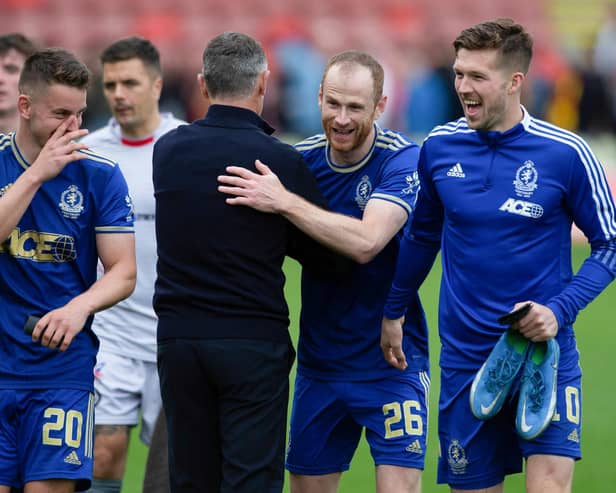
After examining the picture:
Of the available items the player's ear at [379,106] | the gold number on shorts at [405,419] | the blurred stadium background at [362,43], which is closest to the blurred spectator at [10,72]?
the player's ear at [379,106]

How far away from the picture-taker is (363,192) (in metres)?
5.38

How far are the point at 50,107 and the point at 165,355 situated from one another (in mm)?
1095

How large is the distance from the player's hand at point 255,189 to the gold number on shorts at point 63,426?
1.08m

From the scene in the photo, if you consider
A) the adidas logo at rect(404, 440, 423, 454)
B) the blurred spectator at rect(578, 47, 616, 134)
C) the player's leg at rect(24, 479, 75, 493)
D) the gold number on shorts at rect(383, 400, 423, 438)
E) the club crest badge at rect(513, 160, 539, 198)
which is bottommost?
the player's leg at rect(24, 479, 75, 493)

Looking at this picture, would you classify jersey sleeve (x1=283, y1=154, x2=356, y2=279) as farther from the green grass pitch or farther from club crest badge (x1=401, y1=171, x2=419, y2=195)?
the green grass pitch

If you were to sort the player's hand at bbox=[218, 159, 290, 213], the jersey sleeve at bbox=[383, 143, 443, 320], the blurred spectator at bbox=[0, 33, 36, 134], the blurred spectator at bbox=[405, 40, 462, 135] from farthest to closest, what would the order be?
the blurred spectator at bbox=[405, 40, 462, 135], the blurred spectator at bbox=[0, 33, 36, 134], the jersey sleeve at bbox=[383, 143, 443, 320], the player's hand at bbox=[218, 159, 290, 213]

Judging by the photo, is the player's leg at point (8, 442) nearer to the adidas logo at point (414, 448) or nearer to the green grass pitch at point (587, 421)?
the adidas logo at point (414, 448)

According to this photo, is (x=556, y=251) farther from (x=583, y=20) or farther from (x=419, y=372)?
(x=583, y=20)

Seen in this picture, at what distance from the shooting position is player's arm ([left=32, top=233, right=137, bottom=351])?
4707mm

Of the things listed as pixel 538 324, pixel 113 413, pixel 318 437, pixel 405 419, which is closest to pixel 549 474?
pixel 538 324

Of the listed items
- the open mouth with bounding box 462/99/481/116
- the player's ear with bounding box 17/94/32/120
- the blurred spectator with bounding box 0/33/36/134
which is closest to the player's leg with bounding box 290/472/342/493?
the open mouth with bounding box 462/99/481/116

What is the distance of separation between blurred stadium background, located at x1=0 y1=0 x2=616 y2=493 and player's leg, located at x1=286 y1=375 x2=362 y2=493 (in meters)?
9.67

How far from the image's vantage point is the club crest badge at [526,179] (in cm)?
508

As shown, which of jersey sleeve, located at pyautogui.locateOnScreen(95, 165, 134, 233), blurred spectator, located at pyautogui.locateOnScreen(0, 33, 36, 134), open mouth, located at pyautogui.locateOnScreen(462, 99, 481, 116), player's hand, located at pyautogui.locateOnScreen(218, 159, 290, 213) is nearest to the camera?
player's hand, located at pyautogui.locateOnScreen(218, 159, 290, 213)
